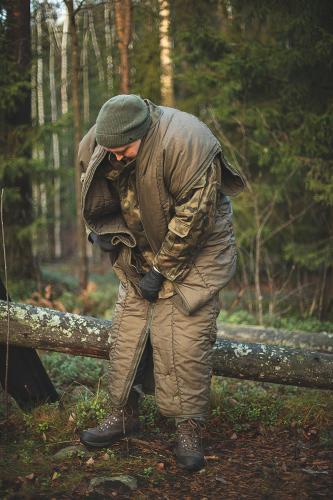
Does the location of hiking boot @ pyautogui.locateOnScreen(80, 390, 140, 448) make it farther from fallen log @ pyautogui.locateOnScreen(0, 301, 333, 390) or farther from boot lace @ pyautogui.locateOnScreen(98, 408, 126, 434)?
fallen log @ pyautogui.locateOnScreen(0, 301, 333, 390)

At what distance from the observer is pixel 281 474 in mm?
3227

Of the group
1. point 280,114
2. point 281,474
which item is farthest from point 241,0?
point 281,474

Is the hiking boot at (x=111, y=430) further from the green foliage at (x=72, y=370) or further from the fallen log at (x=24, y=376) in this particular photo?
the green foliage at (x=72, y=370)

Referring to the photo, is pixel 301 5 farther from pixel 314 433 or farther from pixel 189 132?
pixel 314 433

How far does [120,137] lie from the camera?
9.84 feet

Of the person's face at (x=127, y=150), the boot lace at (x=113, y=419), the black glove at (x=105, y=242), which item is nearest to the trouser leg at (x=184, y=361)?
the boot lace at (x=113, y=419)

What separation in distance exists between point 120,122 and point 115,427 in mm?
2095

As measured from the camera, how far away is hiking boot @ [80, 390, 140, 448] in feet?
11.4

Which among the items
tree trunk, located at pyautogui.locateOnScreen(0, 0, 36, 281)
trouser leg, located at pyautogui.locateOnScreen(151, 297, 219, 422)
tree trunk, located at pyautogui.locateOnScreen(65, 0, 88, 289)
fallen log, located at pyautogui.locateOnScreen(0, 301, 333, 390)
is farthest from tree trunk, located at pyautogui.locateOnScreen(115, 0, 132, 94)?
trouser leg, located at pyautogui.locateOnScreen(151, 297, 219, 422)

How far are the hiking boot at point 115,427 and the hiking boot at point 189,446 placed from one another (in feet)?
1.44

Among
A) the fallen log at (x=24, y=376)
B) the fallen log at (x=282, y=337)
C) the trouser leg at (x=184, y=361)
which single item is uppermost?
the trouser leg at (x=184, y=361)

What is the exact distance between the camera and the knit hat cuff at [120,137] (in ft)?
9.86

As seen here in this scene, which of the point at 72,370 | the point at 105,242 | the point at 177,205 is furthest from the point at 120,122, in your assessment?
the point at 72,370

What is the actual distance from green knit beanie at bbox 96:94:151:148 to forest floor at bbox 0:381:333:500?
206cm
